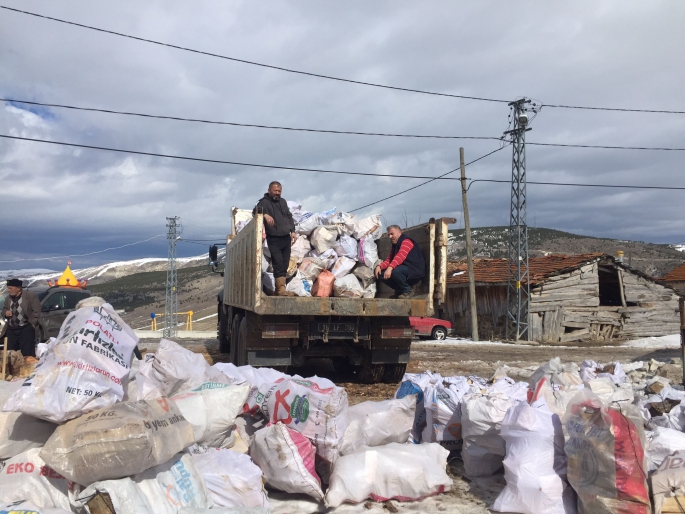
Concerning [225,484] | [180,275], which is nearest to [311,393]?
[225,484]

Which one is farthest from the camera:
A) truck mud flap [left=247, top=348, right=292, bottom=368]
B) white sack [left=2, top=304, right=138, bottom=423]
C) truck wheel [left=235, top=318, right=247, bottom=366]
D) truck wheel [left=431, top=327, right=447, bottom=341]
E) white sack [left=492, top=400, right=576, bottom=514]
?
truck wheel [left=431, top=327, right=447, bottom=341]

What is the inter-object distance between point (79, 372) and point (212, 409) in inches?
38.1

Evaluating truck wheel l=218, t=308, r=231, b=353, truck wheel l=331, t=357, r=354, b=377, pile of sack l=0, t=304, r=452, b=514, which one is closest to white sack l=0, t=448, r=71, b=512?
pile of sack l=0, t=304, r=452, b=514

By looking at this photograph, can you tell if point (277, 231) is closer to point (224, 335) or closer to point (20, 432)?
point (20, 432)

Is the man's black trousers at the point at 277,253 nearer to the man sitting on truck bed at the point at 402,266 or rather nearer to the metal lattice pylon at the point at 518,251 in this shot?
A: the man sitting on truck bed at the point at 402,266

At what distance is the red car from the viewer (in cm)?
1917

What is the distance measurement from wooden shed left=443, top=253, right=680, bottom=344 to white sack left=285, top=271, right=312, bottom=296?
15.3 m

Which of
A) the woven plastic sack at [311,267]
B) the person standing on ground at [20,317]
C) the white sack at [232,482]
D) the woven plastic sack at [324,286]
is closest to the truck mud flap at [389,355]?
the woven plastic sack at [324,286]

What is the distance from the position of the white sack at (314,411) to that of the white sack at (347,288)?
9.77 ft

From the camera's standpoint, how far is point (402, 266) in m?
7.21

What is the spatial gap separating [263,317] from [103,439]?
12.8 ft

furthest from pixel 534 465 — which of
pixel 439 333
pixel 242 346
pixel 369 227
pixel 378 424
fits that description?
pixel 439 333

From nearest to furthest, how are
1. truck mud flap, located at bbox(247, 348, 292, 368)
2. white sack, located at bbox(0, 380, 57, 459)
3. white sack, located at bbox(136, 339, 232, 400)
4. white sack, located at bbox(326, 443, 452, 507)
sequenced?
white sack, located at bbox(0, 380, 57, 459), white sack, located at bbox(326, 443, 452, 507), white sack, located at bbox(136, 339, 232, 400), truck mud flap, located at bbox(247, 348, 292, 368)

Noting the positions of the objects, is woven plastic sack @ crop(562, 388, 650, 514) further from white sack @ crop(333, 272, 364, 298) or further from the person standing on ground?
the person standing on ground
